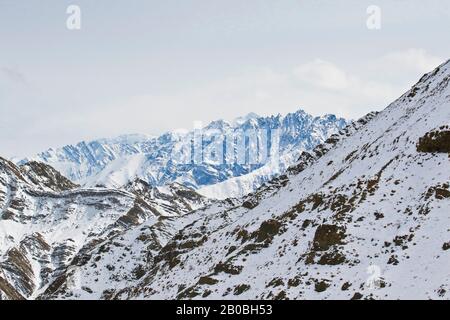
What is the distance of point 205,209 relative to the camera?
175m

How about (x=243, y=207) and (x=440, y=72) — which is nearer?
(x=440, y=72)

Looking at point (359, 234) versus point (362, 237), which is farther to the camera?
point (359, 234)

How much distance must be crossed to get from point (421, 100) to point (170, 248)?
192 feet

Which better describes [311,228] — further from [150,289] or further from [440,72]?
[440,72]

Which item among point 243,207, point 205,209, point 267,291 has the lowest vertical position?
point 205,209

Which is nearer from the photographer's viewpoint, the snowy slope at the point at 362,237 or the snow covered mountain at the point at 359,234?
the snowy slope at the point at 362,237

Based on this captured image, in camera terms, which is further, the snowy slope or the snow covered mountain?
the snow covered mountain

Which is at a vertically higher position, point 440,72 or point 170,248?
point 440,72

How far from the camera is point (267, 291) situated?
42031 mm
